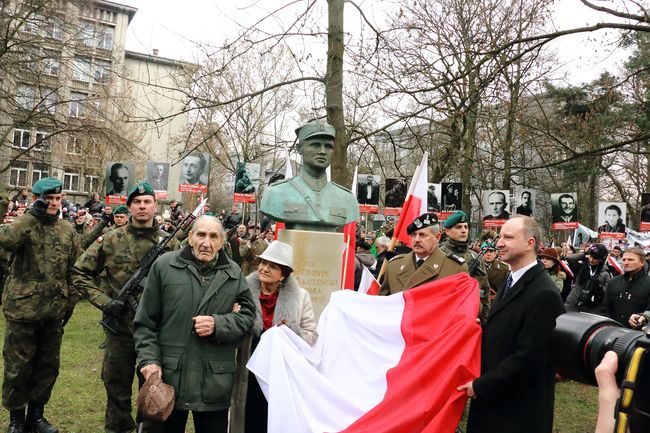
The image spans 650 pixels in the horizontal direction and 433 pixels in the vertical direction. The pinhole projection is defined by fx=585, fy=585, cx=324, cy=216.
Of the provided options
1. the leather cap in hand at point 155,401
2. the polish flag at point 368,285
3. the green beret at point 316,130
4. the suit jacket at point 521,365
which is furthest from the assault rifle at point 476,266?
the leather cap in hand at point 155,401

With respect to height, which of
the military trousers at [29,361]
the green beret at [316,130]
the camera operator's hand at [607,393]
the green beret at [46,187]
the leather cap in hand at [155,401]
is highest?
the green beret at [316,130]

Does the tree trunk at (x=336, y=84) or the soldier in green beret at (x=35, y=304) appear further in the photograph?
the tree trunk at (x=336, y=84)

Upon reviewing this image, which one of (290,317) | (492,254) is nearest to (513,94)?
(492,254)

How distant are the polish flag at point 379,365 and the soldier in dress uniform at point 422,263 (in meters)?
1.16

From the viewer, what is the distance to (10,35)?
18.5 metres

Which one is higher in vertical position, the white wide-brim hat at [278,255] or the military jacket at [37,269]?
the white wide-brim hat at [278,255]

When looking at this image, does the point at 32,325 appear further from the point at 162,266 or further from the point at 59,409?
the point at 162,266

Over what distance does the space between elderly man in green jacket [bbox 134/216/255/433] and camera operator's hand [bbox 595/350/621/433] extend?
2.19 m

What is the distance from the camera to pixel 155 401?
329 cm

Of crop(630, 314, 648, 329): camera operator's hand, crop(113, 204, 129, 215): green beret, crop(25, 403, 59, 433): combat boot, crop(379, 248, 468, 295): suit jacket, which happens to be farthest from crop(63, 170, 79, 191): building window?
crop(630, 314, 648, 329): camera operator's hand

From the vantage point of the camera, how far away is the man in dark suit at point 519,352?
10.3ft

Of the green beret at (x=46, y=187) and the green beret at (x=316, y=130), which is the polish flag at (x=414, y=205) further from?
the green beret at (x=46, y=187)

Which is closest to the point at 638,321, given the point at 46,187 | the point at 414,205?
the point at 414,205

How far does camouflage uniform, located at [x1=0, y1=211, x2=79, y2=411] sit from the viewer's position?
16.6ft
